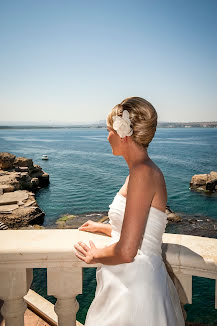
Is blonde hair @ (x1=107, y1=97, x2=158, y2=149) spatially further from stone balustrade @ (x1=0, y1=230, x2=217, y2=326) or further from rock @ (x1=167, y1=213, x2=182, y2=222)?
rock @ (x1=167, y1=213, x2=182, y2=222)

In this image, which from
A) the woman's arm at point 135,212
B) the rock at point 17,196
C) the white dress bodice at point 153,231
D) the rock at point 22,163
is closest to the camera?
the woman's arm at point 135,212

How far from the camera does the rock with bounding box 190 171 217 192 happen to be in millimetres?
32812

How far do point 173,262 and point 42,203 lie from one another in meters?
28.6

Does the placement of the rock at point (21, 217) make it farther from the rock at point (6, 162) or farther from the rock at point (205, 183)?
the rock at point (205, 183)

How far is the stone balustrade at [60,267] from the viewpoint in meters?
1.86

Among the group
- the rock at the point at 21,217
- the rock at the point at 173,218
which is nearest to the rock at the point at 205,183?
the rock at the point at 173,218

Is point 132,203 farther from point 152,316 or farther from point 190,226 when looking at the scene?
point 190,226

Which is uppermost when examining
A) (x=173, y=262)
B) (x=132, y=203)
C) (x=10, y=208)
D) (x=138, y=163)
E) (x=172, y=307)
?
(x=138, y=163)

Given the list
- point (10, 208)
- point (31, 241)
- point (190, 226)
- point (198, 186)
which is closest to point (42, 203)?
point (10, 208)

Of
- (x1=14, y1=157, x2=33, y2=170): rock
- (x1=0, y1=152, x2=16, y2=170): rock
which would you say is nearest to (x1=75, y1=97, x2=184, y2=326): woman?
(x1=0, y1=152, x2=16, y2=170): rock

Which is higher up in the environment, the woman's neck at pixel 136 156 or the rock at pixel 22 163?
the woman's neck at pixel 136 156

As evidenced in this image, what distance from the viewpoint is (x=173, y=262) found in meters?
1.87

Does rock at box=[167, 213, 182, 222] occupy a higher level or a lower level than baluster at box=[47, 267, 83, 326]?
lower

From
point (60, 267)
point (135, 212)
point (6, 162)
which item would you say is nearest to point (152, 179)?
point (135, 212)
